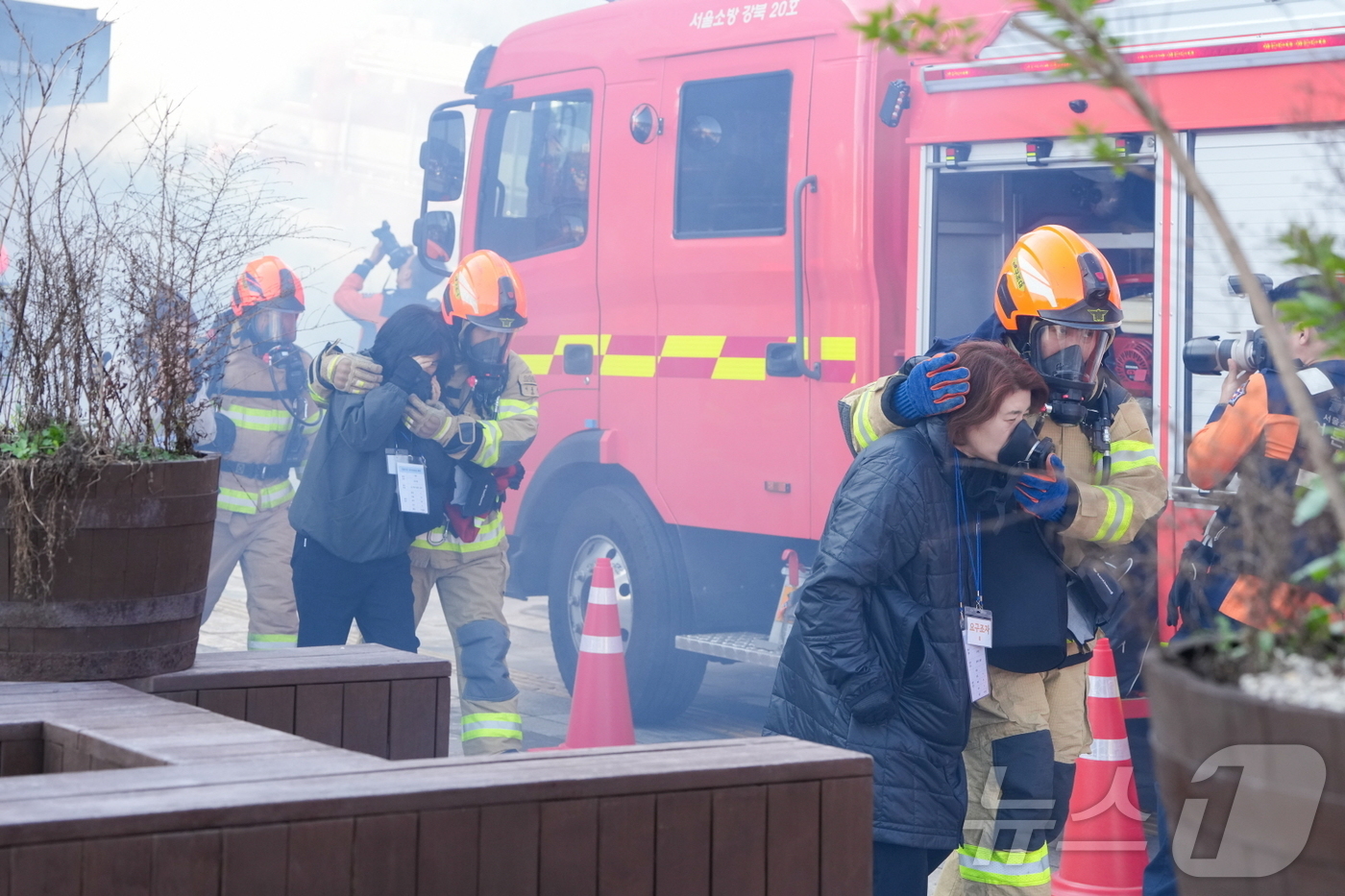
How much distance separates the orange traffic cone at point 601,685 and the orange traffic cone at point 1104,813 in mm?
1638

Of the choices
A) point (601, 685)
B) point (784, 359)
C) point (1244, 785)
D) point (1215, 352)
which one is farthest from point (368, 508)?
point (1244, 785)

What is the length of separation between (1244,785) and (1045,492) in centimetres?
243

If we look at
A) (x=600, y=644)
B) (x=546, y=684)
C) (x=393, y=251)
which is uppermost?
(x=393, y=251)

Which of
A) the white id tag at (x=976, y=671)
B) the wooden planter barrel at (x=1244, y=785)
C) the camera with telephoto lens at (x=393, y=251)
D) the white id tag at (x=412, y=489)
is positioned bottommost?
the white id tag at (x=976, y=671)

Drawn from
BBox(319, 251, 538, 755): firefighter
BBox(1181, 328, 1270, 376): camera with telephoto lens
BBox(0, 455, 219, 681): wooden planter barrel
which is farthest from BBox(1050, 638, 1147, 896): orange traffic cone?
BBox(0, 455, 219, 681): wooden planter barrel

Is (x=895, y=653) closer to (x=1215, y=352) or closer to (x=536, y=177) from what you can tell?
(x=1215, y=352)

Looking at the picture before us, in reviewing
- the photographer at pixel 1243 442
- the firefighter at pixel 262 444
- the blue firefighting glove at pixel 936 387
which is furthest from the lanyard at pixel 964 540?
the firefighter at pixel 262 444

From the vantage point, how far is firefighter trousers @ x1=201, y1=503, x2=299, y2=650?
6934mm

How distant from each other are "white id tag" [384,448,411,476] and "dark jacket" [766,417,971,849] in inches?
96.8

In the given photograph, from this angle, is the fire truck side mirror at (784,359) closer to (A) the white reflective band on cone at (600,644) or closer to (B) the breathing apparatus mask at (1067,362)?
(A) the white reflective band on cone at (600,644)

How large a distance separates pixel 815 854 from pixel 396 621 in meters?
3.57

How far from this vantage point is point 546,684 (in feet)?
24.8

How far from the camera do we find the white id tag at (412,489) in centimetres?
544

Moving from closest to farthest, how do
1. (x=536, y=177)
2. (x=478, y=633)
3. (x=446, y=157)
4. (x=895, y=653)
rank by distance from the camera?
(x=895, y=653) < (x=478, y=633) < (x=536, y=177) < (x=446, y=157)
